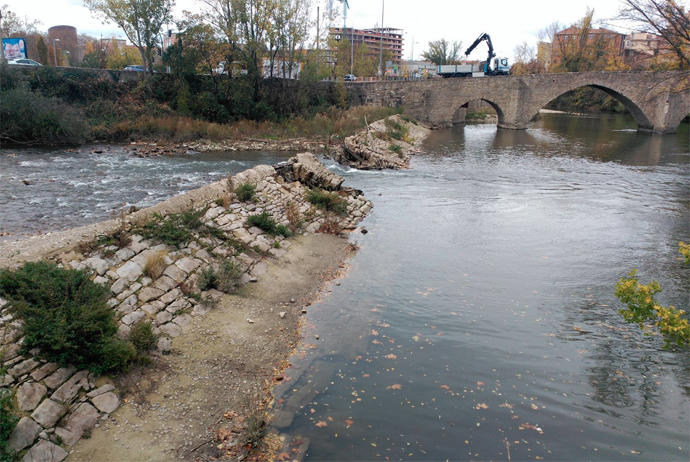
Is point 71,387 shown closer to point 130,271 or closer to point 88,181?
point 130,271

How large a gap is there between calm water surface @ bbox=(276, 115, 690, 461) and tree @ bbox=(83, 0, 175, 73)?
97.6ft

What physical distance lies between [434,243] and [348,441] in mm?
9252

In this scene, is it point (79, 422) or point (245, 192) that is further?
point (245, 192)

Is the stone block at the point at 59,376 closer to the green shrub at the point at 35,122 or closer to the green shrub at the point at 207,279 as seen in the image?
the green shrub at the point at 207,279

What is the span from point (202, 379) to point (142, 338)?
1.18m

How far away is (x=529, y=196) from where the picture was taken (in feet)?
71.2

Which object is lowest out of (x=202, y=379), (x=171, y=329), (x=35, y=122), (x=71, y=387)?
(x=202, y=379)

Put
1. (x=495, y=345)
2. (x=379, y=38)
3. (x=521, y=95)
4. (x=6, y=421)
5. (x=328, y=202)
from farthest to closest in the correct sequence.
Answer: (x=379, y=38), (x=521, y=95), (x=328, y=202), (x=495, y=345), (x=6, y=421)

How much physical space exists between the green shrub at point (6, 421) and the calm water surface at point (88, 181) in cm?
918

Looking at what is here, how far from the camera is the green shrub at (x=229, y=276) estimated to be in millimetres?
10469

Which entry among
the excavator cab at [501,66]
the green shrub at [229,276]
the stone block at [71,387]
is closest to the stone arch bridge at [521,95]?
the excavator cab at [501,66]

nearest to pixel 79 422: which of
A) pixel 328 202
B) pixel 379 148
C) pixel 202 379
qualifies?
pixel 202 379

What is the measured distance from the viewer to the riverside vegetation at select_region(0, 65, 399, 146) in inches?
1162

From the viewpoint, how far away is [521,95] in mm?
48594
